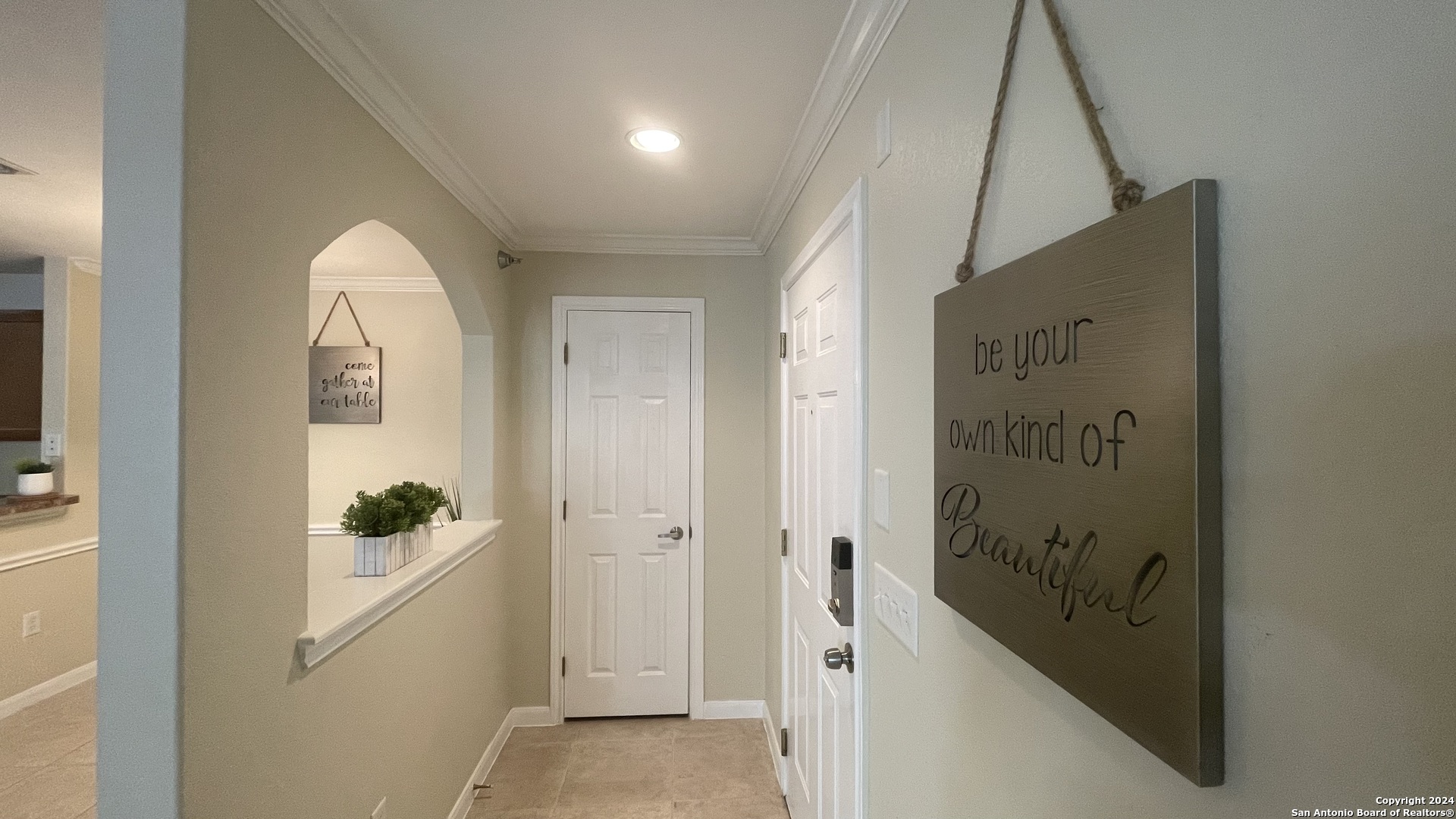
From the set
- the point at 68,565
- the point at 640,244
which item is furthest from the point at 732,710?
the point at 68,565

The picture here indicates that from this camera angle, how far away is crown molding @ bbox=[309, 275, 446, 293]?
355 centimetres

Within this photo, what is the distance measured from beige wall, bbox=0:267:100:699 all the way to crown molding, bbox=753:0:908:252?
349 cm

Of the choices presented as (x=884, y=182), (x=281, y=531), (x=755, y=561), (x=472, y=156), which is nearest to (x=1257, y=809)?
(x=884, y=182)

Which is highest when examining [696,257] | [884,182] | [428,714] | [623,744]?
[696,257]

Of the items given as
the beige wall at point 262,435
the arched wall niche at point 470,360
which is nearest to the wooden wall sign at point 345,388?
the arched wall niche at point 470,360

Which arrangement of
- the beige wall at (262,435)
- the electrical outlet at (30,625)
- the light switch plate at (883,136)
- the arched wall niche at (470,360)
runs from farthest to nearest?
the electrical outlet at (30,625) < the arched wall niche at (470,360) < the light switch plate at (883,136) < the beige wall at (262,435)

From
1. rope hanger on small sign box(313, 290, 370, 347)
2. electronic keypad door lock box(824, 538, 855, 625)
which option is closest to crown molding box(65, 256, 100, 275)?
rope hanger on small sign box(313, 290, 370, 347)

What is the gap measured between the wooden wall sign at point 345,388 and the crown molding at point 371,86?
1.90 m

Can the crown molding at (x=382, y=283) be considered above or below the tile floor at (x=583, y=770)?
above

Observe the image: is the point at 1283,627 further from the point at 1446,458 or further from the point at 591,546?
the point at 591,546

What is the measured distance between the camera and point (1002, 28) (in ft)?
2.51

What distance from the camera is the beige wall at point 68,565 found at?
2.95m

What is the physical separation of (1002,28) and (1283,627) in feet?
2.45

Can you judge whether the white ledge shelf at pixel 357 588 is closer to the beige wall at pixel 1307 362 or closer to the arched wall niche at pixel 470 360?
the arched wall niche at pixel 470 360
